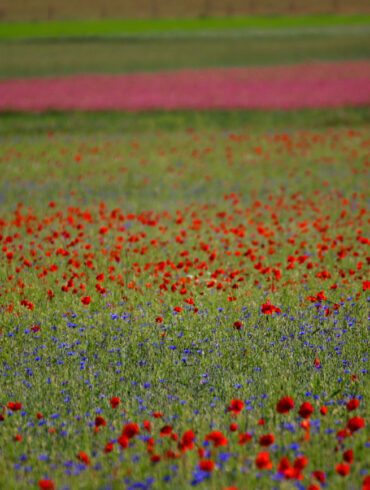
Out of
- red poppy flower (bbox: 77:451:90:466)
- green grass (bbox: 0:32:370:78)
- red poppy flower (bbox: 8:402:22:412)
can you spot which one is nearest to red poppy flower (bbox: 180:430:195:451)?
red poppy flower (bbox: 77:451:90:466)

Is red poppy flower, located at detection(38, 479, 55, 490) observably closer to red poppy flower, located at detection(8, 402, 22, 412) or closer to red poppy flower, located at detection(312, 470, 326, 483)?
red poppy flower, located at detection(8, 402, 22, 412)

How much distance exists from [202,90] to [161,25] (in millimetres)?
36776

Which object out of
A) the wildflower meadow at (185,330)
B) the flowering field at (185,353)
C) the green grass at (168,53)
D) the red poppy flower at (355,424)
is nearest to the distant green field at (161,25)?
the green grass at (168,53)

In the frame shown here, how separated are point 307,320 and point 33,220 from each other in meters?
6.14

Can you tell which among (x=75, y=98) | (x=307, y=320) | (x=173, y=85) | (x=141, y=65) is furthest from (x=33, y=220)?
(x=141, y=65)

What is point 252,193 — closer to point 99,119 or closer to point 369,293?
point 369,293

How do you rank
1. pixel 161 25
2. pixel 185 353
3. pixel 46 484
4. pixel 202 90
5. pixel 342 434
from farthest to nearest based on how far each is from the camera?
1. pixel 161 25
2. pixel 202 90
3. pixel 185 353
4. pixel 342 434
5. pixel 46 484

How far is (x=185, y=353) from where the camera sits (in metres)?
5.02

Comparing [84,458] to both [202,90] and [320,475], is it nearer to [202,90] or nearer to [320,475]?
[320,475]

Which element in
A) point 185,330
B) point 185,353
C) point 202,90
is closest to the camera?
point 185,353

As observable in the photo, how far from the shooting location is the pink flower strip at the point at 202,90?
2480 cm

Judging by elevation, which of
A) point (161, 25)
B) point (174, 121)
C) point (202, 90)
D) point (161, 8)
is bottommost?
point (174, 121)

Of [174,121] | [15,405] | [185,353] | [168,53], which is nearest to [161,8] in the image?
[168,53]

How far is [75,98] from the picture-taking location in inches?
1042
